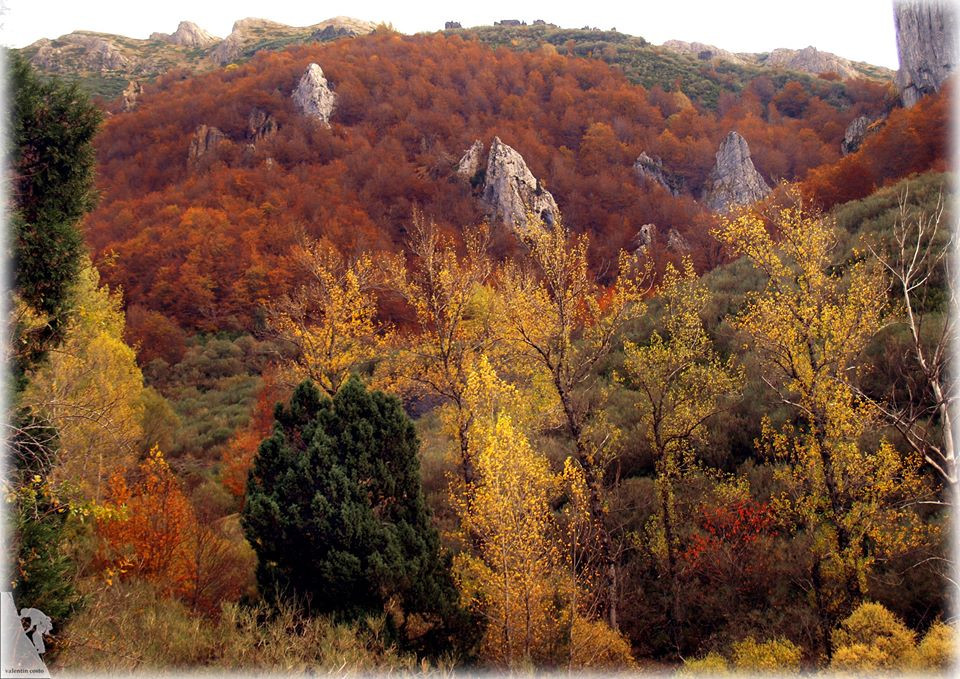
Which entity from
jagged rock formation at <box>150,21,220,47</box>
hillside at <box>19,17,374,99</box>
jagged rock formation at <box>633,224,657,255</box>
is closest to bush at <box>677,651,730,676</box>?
jagged rock formation at <box>633,224,657,255</box>

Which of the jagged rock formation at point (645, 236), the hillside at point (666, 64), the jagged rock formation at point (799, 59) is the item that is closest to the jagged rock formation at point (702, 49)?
the jagged rock formation at point (799, 59)

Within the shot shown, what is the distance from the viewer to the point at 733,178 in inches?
2511

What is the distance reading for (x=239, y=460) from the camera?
836 inches

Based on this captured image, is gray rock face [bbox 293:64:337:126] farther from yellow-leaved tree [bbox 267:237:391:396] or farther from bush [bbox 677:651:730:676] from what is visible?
bush [bbox 677:651:730:676]

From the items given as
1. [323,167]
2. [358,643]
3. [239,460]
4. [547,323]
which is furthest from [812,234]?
[323,167]

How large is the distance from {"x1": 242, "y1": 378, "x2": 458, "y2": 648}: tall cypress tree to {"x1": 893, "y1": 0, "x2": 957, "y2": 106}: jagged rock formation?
67396mm

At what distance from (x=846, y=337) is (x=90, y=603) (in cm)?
1472

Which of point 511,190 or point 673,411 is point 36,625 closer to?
point 673,411

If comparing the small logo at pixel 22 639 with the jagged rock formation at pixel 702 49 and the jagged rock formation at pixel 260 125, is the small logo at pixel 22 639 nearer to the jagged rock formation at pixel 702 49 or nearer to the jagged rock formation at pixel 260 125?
the jagged rock formation at pixel 260 125

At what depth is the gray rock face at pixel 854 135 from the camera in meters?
60.7

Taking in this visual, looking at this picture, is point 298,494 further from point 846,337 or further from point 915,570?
point 915,570

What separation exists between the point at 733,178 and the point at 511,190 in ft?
91.1

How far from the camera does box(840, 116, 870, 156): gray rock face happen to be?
60.7 m

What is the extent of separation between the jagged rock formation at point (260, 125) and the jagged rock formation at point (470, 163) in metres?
23.0
